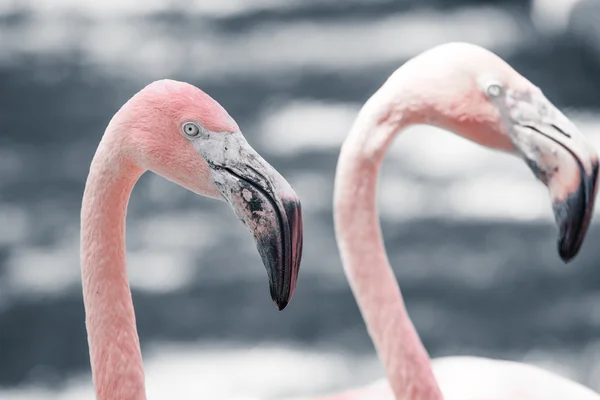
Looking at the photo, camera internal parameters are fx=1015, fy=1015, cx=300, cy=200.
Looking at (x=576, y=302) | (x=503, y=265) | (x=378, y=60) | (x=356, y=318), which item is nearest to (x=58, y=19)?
(x=378, y=60)

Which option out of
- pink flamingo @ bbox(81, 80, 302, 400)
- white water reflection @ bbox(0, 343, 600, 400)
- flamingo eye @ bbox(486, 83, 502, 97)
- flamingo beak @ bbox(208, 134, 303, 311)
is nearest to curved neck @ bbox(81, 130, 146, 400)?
pink flamingo @ bbox(81, 80, 302, 400)

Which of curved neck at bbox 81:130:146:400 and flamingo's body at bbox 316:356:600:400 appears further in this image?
flamingo's body at bbox 316:356:600:400

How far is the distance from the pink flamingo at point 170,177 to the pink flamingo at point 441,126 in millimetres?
443

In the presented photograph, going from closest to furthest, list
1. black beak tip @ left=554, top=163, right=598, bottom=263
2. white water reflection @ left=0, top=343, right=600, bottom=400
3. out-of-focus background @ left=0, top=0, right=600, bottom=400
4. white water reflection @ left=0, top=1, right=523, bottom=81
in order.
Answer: black beak tip @ left=554, top=163, right=598, bottom=263
white water reflection @ left=0, top=343, right=600, bottom=400
out-of-focus background @ left=0, top=0, right=600, bottom=400
white water reflection @ left=0, top=1, right=523, bottom=81

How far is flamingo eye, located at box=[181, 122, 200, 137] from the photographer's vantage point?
136 cm

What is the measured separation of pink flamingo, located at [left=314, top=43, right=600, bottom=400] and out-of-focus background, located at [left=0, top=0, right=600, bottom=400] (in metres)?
1.34

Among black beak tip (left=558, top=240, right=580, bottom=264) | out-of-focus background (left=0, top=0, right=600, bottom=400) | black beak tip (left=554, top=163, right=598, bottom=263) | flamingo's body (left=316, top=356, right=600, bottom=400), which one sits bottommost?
flamingo's body (left=316, top=356, right=600, bottom=400)

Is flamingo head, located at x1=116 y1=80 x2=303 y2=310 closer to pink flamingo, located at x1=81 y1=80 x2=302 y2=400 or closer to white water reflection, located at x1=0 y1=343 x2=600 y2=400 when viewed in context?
pink flamingo, located at x1=81 y1=80 x2=302 y2=400

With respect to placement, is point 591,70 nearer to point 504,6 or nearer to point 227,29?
point 504,6

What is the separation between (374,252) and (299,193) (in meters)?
2.06

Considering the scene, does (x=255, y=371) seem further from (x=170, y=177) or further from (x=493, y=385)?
(x=170, y=177)

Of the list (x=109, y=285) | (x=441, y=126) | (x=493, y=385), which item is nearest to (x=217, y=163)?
(x=109, y=285)

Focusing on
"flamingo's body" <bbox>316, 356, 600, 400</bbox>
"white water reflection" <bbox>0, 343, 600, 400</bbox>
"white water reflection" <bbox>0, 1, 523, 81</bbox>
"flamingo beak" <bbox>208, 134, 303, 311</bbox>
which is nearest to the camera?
"flamingo beak" <bbox>208, 134, 303, 311</bbox>

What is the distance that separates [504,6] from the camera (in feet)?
14.3
